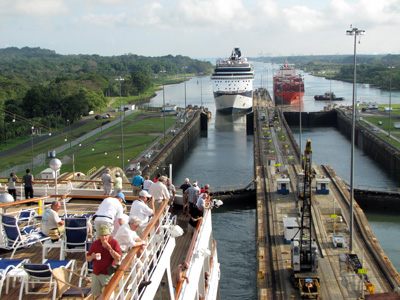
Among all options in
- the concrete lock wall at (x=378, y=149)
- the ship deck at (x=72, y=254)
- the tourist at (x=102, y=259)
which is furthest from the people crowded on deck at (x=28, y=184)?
the concrete lock wall at (x=378, y=149)

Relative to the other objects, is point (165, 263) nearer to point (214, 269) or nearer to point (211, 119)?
point (214, 269)

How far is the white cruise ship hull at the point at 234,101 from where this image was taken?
90500 millimetres

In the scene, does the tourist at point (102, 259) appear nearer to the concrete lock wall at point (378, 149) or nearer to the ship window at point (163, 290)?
the ship window at point (163, 290)

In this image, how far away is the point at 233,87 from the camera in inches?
3684

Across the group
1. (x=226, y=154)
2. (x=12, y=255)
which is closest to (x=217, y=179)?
(x=226, y=154)

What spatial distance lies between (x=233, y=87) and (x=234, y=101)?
14.2 ft

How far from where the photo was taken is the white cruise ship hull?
90.5 m

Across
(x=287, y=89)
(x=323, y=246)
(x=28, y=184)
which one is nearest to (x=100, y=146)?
(x=323, y=246)

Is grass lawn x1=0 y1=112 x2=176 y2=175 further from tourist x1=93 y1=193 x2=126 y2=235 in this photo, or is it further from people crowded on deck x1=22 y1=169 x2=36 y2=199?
tourist x1=93 y1=193 x2=126 y2=235

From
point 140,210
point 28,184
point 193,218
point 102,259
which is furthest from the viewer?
point 28,184

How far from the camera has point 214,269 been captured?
11961 mm

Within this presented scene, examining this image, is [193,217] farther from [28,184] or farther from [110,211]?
[28,184]

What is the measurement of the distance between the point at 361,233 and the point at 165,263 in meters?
18.1

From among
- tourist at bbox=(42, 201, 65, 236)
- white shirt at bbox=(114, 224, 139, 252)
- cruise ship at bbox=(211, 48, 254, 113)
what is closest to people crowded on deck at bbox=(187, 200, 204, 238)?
tourist at bbox=(42, 201, 65, 236)
